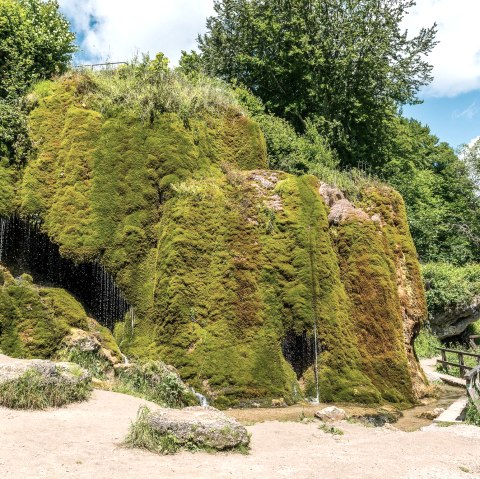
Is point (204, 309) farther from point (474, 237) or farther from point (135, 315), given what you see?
point (474, 237)

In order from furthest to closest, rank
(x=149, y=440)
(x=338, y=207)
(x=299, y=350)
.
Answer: (x=338, y=207)
(x=299, y=350)
(x=149, y=440)

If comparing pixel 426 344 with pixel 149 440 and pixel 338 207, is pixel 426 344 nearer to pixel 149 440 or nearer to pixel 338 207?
pixel 338 207

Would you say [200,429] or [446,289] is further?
[446,289]

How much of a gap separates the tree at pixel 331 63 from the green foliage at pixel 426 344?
11480mm

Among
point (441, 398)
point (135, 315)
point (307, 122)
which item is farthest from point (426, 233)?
point (135, 315)

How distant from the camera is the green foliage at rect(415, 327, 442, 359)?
81.4 ft

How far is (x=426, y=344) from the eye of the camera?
1004 inches

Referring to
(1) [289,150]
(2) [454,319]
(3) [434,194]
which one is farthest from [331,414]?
(3) [434,194]

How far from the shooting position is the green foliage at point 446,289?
26.3m

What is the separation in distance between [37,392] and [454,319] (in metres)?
24.4

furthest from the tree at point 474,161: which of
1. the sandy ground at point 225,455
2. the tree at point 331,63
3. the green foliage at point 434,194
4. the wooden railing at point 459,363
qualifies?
the sandy ground at point 225,455

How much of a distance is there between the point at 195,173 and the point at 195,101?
8.90 feet

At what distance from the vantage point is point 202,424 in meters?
7.34

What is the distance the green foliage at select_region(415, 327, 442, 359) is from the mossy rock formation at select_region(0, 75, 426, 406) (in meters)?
10.8
